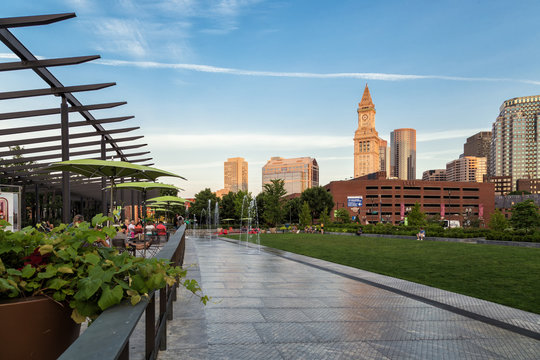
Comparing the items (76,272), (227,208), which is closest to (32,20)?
(76,272)

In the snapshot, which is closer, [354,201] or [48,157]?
[48,157]

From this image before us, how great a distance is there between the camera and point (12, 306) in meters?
1.87

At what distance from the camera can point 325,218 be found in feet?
258

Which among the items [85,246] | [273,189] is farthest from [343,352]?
[273,189]

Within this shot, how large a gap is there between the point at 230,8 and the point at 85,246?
13894 millimetres

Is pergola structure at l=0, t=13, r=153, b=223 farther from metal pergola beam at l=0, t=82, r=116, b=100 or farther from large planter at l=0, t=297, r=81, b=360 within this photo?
large planter at l=0, t=297, r=81, b=360

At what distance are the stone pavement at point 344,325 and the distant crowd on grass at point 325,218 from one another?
85.9 ft

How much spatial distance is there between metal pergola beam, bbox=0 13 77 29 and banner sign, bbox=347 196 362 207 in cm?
12008

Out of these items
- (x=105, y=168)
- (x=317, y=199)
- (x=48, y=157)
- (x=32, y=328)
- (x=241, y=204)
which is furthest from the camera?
(x=317, y=199)

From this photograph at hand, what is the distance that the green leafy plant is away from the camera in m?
1.95

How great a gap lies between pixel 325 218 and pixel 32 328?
256 feet

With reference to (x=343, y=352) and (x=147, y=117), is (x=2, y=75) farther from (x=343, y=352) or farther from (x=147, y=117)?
(x=343, y=352)

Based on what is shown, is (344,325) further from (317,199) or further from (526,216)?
(317,199)

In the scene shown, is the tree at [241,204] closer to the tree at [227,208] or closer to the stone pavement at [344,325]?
the tree at [227,208]
